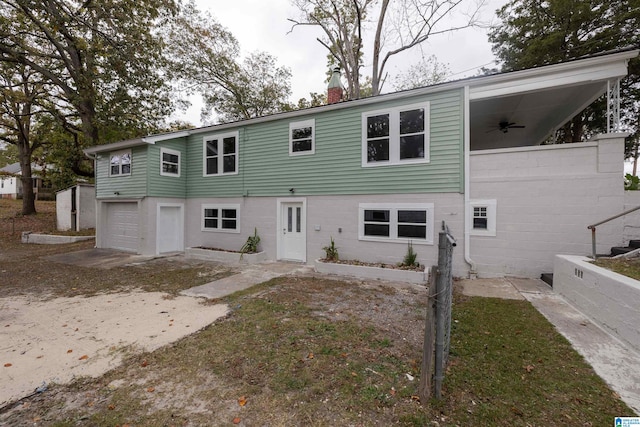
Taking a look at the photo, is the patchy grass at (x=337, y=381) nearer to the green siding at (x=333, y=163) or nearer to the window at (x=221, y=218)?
the green siding at (x=333, y=163)

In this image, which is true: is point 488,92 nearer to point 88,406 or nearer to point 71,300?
point 88,406

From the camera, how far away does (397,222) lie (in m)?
7.86

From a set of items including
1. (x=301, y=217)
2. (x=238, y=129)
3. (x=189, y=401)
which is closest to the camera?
(x=189, y=401)

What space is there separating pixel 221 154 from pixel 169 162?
2.31 m

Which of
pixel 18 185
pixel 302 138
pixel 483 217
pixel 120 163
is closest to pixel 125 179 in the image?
pixel 120 163

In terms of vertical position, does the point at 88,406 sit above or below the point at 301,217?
below

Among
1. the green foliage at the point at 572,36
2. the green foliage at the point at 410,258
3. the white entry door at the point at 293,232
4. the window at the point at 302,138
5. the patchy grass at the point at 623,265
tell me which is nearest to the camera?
the patchy grass at the point at 623,265

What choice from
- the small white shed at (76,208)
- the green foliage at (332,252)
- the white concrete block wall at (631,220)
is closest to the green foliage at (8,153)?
the small white shed at (76,208)

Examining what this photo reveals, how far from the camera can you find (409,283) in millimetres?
6801

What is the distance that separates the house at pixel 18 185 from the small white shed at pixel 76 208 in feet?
30.7

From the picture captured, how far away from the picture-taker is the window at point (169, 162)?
10832 millimetres

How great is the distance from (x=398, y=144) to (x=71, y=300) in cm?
889

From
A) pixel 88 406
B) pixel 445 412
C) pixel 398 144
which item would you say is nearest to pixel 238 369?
pixel 88 406

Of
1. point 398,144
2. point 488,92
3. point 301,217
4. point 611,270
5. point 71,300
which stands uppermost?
point 488,92
